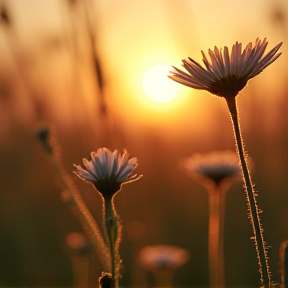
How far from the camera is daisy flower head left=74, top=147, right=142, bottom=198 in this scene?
152 centimetres

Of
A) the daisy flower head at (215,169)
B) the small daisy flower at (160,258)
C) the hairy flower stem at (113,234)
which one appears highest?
the daisy flower head at (215,169)

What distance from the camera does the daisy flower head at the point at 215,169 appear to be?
3.05 m

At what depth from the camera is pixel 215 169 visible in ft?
10.3

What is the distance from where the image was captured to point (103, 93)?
2514 mm

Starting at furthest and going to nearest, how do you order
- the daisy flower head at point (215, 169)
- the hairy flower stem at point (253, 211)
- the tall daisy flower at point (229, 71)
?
the daisy flower head at point (215, 169) → the tall daisy flower at point (229, 71) → the hairy flower stem at point (253, 211)

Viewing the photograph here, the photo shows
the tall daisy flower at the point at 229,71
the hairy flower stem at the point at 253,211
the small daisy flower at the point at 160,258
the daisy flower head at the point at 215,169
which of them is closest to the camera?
the hairy flower stem at the point at 253,211

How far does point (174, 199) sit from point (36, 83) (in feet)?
9.58

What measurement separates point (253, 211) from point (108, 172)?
1.31 ft

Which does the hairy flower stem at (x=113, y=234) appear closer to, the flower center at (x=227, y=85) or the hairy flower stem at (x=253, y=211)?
the hairy flower stem at (x=253, y=211)

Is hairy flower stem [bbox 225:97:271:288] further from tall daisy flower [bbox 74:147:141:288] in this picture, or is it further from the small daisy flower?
the small daisy flower

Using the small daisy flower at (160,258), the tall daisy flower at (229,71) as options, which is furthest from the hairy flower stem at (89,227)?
the small daisy flower at (160,258)

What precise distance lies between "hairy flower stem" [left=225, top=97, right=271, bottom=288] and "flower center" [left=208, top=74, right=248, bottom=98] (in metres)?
0.02

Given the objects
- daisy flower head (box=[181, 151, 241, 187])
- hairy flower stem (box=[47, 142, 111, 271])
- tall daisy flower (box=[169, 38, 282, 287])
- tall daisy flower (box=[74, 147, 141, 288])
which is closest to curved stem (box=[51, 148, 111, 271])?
hairy flower stem (box=[47, 142, 111, 271])

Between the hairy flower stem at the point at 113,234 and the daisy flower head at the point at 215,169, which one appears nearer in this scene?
the hairy flower stem at the point at 113,234
